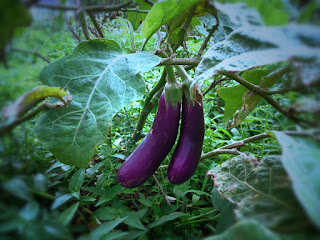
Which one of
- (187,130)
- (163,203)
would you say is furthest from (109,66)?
(163,203)

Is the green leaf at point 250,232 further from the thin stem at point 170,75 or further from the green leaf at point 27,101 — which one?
the thin stem at point 170,75

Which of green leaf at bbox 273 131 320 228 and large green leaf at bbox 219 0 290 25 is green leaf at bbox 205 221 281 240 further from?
large green leaf at bbox 219 0 290 25

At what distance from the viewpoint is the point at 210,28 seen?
1076 mm

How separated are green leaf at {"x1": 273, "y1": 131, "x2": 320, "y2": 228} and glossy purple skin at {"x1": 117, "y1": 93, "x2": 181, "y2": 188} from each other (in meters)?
0.51

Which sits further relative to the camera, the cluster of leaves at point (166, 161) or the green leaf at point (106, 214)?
the green leaf at point (106, 214)

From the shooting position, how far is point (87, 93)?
729 mm

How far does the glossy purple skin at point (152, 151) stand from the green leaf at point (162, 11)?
282 mm

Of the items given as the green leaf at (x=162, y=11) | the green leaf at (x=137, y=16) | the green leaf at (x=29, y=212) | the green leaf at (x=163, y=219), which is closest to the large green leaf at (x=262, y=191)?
the green leaf at (x=163, y=219)

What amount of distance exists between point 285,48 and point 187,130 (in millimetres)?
516

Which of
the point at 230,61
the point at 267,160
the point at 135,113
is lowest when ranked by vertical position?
the point at 135,113

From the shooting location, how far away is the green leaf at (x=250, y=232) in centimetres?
32

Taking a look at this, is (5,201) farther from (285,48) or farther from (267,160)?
(267,160)

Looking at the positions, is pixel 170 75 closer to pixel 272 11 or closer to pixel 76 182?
pixel 76 182

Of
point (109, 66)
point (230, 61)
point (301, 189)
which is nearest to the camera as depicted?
point (301, 189)
